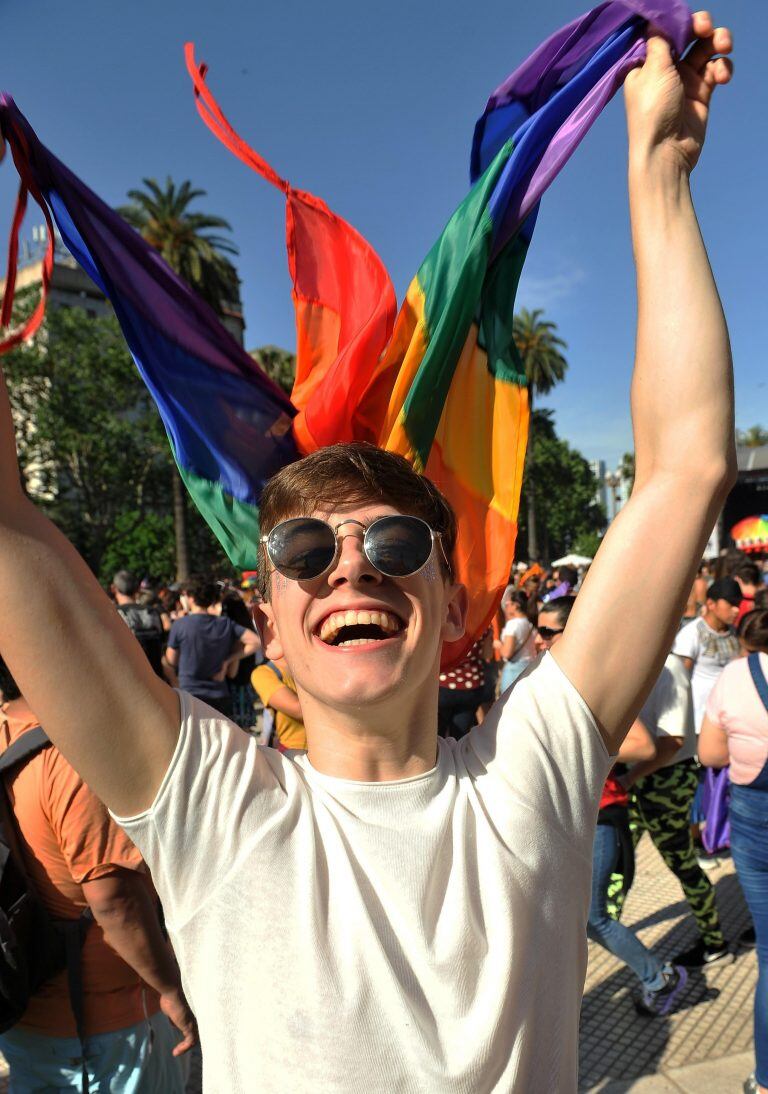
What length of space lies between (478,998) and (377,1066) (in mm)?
173

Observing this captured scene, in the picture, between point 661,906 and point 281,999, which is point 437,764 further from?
point 661,906

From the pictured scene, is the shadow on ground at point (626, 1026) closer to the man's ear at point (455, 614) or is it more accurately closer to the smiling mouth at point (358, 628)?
the man's ear at point (455, 614)

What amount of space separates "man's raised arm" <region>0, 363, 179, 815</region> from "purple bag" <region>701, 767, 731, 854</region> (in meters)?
4.59

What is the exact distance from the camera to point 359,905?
1179mm

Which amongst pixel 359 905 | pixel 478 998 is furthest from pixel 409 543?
pixel 478 998

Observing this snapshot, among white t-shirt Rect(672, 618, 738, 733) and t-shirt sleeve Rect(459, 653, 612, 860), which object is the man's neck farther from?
white t-shirt Rect(672, 618, 738, 733)

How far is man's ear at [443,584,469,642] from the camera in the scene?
1.58 m

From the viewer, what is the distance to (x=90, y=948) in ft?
7.39

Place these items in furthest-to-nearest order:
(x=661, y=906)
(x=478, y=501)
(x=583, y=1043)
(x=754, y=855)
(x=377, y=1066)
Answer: (x=661, y=906) < (x=583, y=1043) < (x=754, y=855) < (x=478, y=501) < (x=377, y=1066)

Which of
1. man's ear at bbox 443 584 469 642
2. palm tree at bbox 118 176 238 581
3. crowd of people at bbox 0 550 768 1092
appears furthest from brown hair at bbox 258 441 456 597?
palm tree at bbox 118 176 238 581

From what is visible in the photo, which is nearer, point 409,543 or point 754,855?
point 409,543

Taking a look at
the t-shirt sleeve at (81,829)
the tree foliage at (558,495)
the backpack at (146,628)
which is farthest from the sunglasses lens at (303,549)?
the tree foliage at (558,495)

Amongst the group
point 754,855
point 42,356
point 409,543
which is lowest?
point 754,855

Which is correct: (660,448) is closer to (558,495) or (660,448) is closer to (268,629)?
(268,629)
